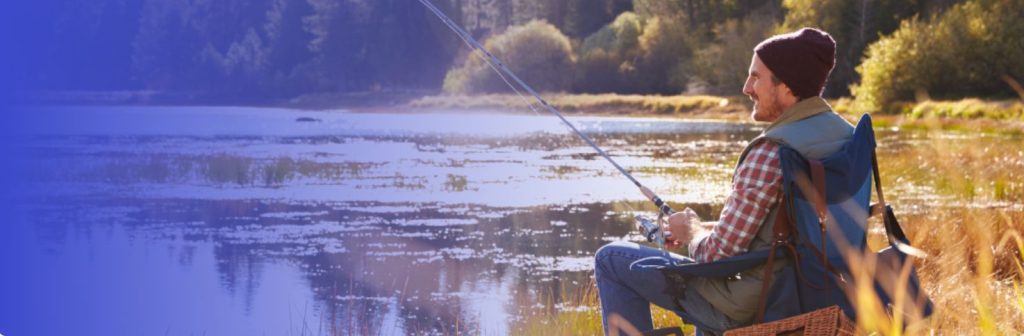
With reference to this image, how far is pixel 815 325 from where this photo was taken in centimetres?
262

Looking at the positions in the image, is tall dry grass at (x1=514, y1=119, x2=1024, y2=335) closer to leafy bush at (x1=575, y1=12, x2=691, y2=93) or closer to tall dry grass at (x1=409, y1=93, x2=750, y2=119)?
tall dry grass at (x1=409, y1=93, x2=750, y2=119)

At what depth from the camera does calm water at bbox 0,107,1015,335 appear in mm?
7410

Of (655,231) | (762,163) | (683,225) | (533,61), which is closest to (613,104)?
(533,61)

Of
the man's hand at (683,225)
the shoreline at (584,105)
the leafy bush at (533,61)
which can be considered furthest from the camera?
the leafy bush at (533,61)

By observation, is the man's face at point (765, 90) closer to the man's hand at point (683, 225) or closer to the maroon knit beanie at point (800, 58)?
the maroon knit beanie at point (800, 58)

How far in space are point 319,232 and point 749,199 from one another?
808cm

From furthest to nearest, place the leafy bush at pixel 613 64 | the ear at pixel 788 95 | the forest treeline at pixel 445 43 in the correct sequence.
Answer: the leafy bush at pixel 613 64 < the forest treeline at pixel 445 43 < the ear at pixel 788 95

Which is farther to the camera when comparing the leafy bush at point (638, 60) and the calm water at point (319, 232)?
the leafy bush at point (638, 60)

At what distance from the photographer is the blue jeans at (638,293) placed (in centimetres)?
287

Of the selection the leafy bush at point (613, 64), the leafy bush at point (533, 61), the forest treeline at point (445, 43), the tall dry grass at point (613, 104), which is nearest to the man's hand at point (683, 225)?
the forest treeline at point (445, 43)

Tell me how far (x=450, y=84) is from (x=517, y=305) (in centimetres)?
4617

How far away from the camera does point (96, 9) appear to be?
219 ft

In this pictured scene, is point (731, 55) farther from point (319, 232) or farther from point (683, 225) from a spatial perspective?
point (683, 225)

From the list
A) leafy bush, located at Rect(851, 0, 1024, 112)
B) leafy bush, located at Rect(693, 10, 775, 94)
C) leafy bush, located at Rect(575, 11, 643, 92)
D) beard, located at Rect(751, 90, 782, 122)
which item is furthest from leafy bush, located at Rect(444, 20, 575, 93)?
beard, located at Rect(751, 90, 782, 122)
